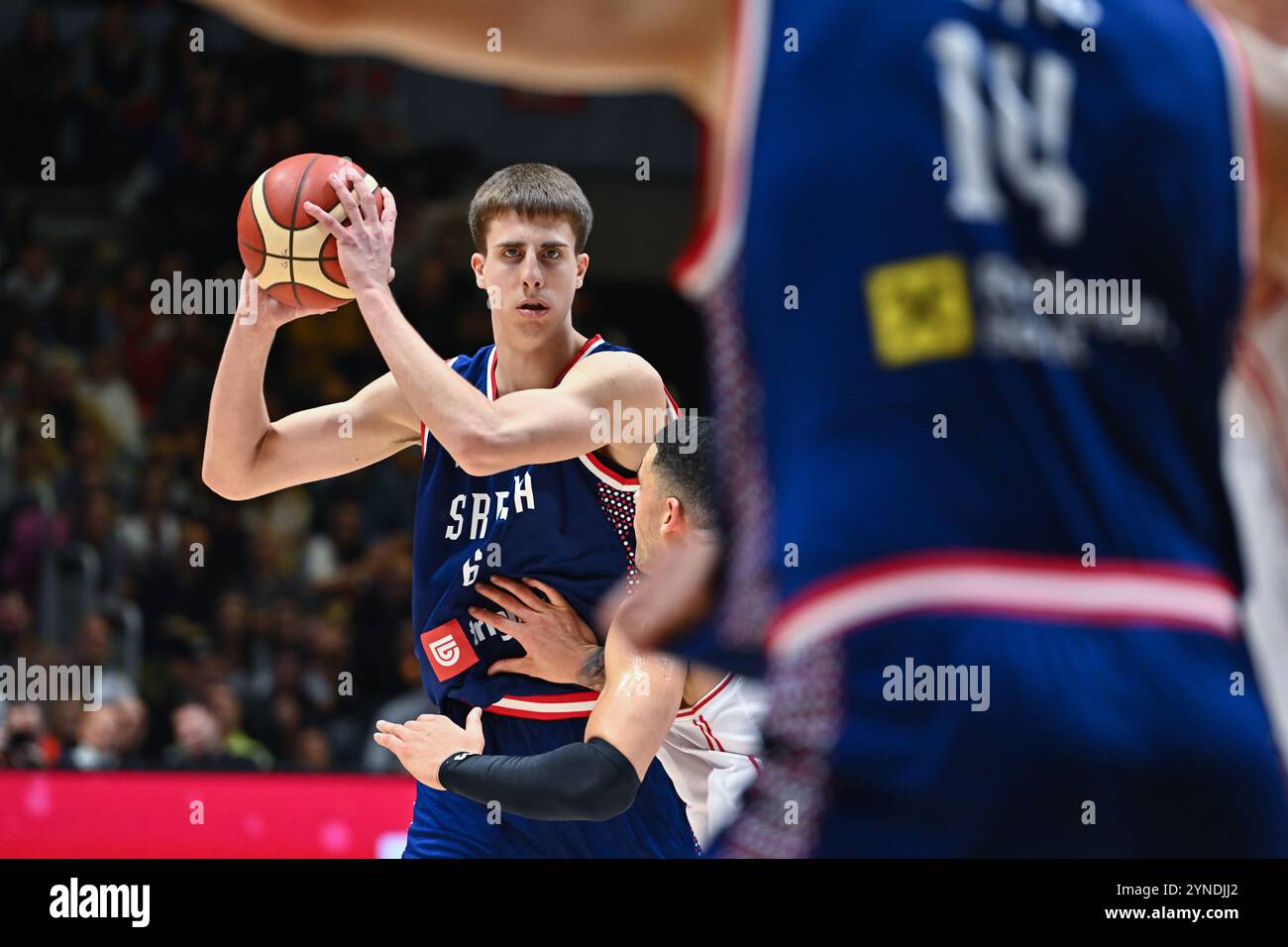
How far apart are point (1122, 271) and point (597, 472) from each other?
290 cm

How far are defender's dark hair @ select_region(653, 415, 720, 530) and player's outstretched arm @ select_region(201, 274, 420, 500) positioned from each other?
97 cm

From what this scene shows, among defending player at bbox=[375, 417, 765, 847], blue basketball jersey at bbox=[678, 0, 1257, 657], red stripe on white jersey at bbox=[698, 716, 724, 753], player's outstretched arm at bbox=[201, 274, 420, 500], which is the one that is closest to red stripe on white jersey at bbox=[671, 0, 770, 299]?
blue basketball jersey at bbox=[678, 0, 1257, 657]

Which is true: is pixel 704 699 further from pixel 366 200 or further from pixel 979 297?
pixel 979 297

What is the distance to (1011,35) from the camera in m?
1.57

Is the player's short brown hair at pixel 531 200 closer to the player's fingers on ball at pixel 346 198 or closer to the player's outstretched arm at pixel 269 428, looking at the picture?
the player's outstretched arm at pixel 269 428

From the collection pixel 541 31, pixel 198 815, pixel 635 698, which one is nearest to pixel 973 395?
pixel 541 31

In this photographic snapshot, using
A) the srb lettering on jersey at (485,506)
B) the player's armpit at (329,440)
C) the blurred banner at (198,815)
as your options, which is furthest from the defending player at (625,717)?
the blurred banner at (198,815)

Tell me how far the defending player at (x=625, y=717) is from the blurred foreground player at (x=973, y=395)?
1819 mm

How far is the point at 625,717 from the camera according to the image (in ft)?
12.7

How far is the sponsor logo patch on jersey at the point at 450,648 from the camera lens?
4297 mm

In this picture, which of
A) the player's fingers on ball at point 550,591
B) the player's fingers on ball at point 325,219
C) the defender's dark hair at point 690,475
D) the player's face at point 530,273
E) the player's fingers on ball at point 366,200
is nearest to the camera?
the player's fingers on ball at point 325,219

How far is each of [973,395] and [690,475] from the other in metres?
2.20
